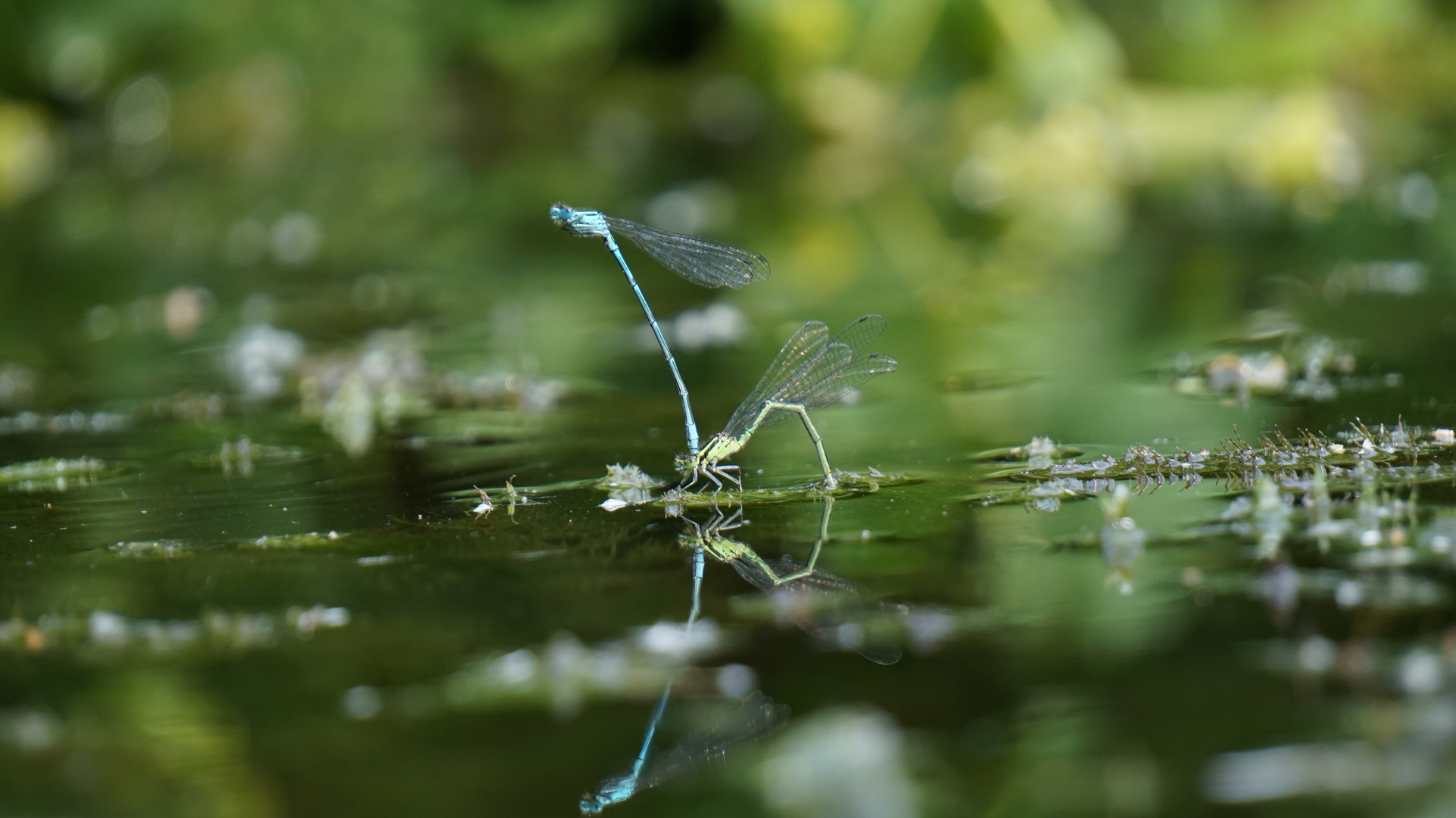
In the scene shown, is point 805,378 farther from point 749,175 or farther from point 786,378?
point 749,175

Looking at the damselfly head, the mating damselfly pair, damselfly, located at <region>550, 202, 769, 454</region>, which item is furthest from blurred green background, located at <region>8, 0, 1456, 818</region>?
the damselfly head

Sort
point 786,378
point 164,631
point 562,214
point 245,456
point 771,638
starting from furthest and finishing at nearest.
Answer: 1. point 245,456
2. point 562,214
3. point 786,378
4. point 164,631
5. point 771,638

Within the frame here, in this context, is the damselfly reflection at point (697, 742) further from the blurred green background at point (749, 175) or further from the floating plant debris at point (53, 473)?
the floating plant debris at point (53, 473)

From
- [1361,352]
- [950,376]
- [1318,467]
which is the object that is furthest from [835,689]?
[1361,352]

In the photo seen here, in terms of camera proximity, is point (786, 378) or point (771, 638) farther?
point (786, 378)

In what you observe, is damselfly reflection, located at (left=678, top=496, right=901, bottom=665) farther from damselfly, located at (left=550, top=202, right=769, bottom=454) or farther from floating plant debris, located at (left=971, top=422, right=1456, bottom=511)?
damselfly, located at (left=550, top=202, right=769, bottom=454)

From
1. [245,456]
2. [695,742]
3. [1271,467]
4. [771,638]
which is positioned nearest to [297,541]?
[245,456]

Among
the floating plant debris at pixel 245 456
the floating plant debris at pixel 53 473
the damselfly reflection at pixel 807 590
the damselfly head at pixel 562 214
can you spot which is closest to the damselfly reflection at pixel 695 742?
the damselfly reflection at pixel 807 590
